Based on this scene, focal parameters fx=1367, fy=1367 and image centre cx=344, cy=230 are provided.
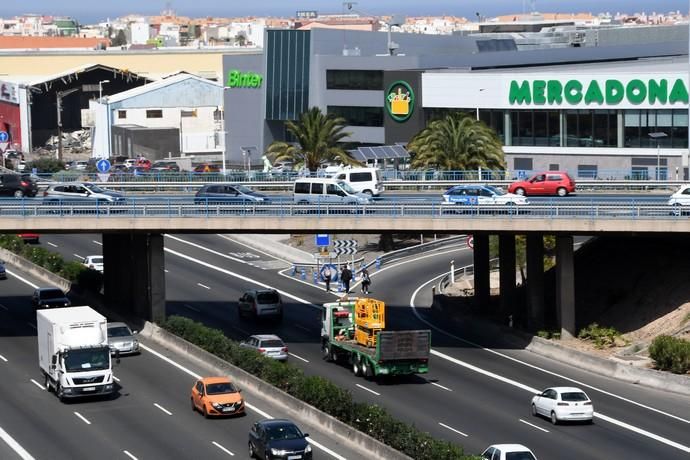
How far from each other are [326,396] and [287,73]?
85225mm

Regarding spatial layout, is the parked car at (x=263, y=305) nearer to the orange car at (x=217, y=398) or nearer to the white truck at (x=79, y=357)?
the white truck at (x=79, y=357)


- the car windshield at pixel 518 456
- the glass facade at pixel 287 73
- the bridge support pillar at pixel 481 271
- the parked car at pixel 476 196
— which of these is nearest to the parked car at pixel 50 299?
the parked car at pixel 476 196

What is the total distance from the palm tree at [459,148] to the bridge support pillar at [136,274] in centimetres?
2594

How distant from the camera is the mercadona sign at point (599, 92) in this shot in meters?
99.3

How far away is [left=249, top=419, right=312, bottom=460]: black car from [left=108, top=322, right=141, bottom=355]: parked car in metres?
17.6

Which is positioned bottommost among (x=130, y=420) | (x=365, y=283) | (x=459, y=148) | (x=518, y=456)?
(x=130, y=420)

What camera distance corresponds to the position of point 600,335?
60.8 m

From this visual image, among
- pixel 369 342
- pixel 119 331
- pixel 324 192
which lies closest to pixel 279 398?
pixel 369 342

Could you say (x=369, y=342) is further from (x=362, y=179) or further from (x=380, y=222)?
(x=362, y=179)

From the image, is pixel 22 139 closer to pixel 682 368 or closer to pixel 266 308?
pixel 266 308

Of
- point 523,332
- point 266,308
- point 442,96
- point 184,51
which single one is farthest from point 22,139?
point 523,332

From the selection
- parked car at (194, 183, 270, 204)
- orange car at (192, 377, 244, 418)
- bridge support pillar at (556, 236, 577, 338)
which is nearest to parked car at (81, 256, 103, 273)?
parked car at (194, 183, 270, 204)

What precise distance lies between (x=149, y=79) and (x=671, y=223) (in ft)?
374

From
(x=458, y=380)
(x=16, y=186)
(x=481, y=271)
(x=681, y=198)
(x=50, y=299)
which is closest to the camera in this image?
(x=458, y=380)
